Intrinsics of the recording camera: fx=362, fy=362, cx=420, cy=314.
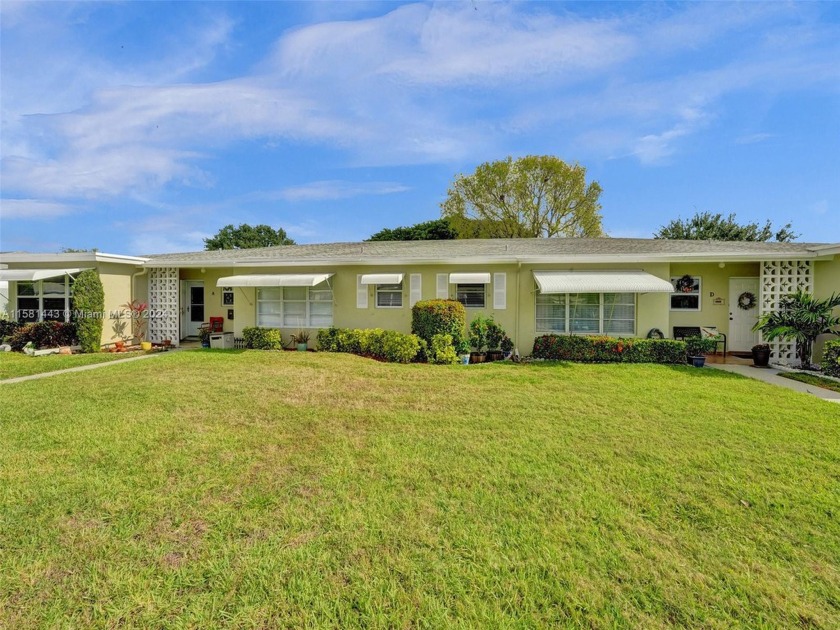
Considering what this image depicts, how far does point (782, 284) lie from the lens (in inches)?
545

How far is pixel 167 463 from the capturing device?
17.2 ft

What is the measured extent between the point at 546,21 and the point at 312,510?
13.5 metres

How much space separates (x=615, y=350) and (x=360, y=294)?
10.2m

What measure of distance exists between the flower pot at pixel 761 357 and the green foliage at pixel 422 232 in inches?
1202

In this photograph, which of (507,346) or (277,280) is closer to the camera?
(507,346)

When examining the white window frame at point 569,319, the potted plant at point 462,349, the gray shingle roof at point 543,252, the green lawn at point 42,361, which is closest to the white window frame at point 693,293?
the gray shingle roof at point 543,252

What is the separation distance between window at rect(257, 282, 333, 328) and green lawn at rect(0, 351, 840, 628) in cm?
833

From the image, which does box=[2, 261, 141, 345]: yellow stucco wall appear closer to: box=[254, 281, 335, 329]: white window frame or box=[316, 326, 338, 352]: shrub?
box=[254, 281, 335, 329]: white window frame

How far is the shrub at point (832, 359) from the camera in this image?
1118 cm

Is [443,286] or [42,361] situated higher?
[443,286]

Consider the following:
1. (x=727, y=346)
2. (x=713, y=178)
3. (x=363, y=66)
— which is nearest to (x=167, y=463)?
(x=363, y=66)

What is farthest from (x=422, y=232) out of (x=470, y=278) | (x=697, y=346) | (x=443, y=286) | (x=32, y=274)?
(x=697, y=346)

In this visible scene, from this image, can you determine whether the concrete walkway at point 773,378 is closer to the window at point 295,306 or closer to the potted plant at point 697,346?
the potted plant at point 697,346

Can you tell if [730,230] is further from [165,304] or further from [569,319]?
[165,304]
